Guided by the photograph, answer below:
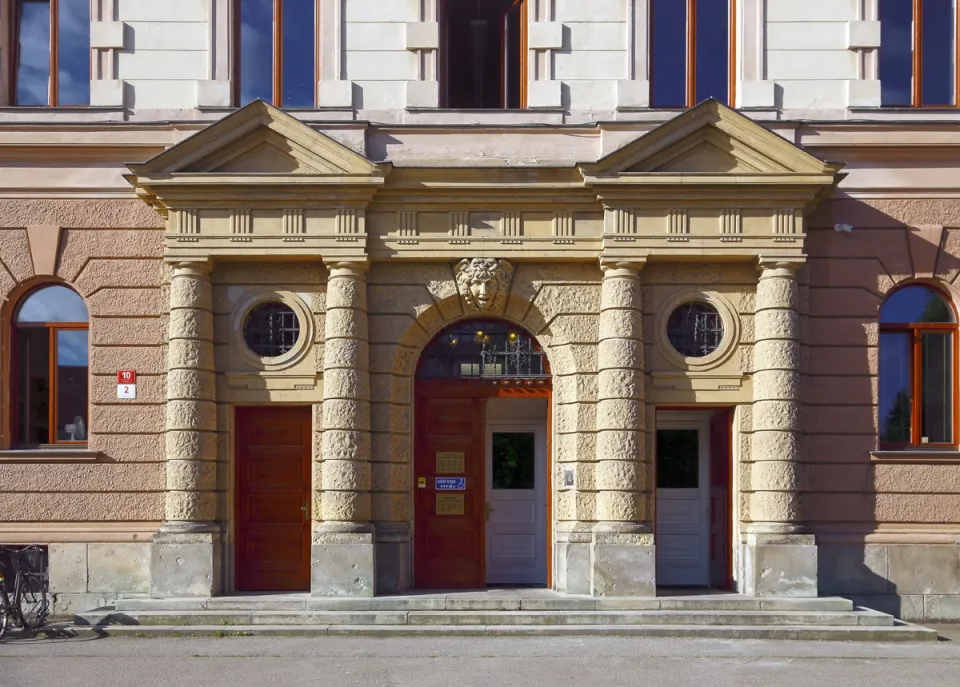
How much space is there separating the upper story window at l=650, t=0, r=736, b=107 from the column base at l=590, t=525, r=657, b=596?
18.6 ft

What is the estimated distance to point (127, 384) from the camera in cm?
1430

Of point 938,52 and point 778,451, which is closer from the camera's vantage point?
point 778,451

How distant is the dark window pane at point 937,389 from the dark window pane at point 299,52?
28.6 ft

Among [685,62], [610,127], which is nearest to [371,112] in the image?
[610,127]

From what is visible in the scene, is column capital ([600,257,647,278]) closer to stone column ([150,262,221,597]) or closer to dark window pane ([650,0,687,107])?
dark window pane ([650,0,687,107])

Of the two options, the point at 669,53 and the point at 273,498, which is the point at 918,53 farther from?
the point at 273,498

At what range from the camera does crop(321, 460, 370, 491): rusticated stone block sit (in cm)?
1372

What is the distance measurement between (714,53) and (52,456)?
999cm

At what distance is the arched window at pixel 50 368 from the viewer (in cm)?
1466

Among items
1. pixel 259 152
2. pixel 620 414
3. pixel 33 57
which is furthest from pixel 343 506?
pixel 33 57

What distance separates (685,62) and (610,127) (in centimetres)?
152

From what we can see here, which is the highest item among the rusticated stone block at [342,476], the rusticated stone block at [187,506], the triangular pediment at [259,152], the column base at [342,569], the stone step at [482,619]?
the triangular pediment at [259,152]

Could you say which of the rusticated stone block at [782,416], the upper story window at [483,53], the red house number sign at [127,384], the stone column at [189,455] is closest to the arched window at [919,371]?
the rusticated stone block at [782,416]

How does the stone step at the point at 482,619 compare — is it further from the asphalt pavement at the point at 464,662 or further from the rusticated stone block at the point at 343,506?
the rusticated stone block at the point at 343,506
